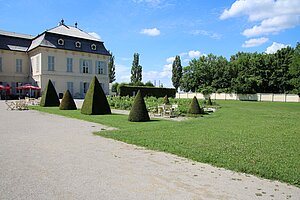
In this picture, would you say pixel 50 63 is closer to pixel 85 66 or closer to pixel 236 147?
pixel 85 66

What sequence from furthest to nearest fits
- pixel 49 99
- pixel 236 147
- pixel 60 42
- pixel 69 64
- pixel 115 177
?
pixel 69 64, pixel 60 42, pixel 49 99, pixel 236 147, pixel 115 177

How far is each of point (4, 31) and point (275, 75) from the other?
168ft

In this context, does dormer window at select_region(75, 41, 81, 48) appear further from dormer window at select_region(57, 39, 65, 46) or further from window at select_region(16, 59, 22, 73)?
window at select_region(16, 59, 22, 73)

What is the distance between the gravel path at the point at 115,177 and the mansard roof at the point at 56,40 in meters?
34.4

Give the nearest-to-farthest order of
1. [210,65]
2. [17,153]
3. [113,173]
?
[113,173]
[17,153]
[210,65]

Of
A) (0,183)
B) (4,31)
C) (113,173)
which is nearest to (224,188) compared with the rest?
(113,173)

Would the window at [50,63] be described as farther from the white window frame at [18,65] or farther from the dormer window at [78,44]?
the white window frame at [18,65]

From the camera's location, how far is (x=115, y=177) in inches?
191

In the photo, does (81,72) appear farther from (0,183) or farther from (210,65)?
(0,183)

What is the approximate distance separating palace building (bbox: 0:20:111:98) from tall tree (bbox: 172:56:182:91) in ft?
114

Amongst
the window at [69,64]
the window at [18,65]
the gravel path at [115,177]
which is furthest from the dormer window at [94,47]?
the gravel path at [115,177]

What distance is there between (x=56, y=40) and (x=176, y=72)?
42.8 m

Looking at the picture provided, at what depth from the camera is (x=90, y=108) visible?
16875 millimetres

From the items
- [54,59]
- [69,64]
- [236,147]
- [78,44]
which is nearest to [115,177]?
[236,147]
